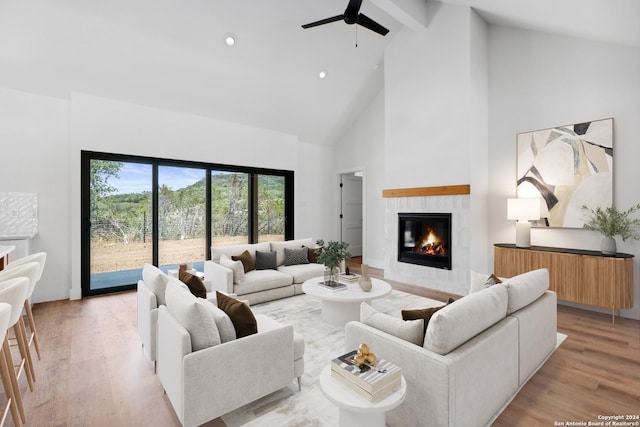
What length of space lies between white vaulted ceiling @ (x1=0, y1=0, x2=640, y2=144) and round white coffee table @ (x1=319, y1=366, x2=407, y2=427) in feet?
12.4

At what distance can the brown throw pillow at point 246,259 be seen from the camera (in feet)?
14.2

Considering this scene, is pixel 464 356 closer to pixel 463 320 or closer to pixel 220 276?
pixel 463 320

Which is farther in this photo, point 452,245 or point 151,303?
point 452,245

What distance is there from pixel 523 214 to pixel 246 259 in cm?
378

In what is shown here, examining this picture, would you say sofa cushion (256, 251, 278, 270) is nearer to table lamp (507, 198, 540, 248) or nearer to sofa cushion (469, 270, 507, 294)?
sofa cushion (469, 270, 507, 294)

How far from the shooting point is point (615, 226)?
3582mm

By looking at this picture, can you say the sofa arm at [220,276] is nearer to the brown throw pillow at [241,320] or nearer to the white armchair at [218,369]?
the white armchair at [218,369]

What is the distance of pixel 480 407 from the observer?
1.80 meters

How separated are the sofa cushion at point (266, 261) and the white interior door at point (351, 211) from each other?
3391 mm

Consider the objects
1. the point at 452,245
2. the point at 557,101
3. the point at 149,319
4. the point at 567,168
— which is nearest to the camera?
the point at 149,319

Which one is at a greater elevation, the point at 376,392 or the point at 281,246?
the point at 281,246

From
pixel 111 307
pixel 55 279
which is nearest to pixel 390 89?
pixel 111 307

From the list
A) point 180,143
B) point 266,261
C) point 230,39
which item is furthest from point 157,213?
point 230,39

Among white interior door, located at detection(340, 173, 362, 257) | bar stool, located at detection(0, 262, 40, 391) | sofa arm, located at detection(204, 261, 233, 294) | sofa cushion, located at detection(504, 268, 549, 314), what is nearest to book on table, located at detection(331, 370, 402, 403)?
sofa cushion, located at detection(504, 268, 549, 314)
